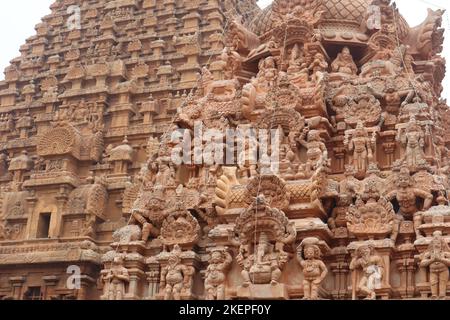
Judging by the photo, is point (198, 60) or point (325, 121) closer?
point (325, 121)

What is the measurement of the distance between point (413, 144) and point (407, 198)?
1.38m

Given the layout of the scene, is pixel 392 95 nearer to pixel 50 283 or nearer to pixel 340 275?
pixel 340 275

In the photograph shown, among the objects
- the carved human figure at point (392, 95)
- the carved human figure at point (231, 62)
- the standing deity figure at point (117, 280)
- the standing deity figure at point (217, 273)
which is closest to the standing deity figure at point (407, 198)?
the carved human figure at point (392, 95)

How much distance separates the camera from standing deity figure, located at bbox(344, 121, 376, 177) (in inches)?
652

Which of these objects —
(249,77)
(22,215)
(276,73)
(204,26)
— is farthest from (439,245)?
(204,26)

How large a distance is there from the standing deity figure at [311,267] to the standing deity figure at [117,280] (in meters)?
4.29

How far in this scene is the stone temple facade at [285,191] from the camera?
15.0m

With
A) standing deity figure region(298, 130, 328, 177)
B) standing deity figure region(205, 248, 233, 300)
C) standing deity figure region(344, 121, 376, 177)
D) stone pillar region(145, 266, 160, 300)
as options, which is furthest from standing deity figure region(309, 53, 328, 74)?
stone pillar region(145, 266, 160, 300)

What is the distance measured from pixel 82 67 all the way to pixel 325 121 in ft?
59.3

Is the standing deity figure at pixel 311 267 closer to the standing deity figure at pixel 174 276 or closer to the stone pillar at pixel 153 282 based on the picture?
the standing deity figure at pixel 174 276

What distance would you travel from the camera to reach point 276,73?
61.9 feet

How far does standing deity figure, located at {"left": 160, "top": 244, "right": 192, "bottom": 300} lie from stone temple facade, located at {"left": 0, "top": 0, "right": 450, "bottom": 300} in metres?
0.03

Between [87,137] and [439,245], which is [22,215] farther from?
[439,245]
